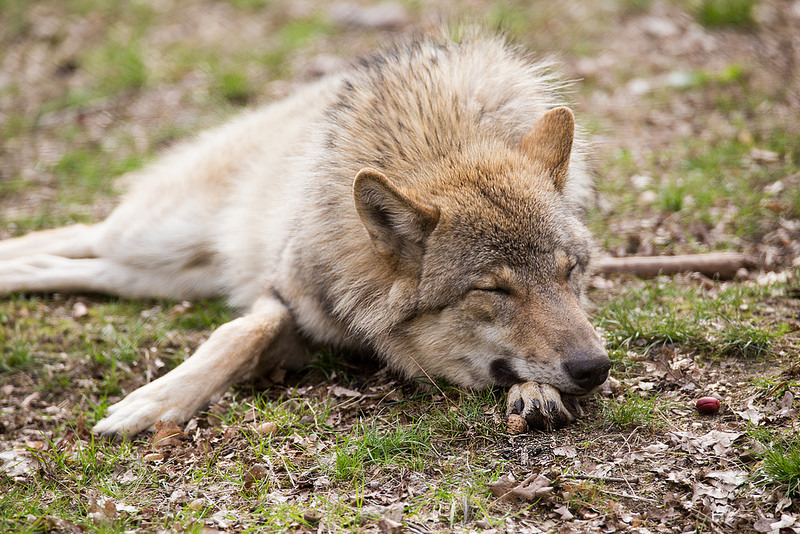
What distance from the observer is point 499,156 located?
3797 mm

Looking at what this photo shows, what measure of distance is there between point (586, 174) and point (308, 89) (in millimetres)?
2589

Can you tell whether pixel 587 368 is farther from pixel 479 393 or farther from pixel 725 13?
pixel 725 13

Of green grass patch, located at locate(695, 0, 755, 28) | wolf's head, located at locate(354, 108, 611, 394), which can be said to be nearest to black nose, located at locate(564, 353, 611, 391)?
wolf's head, located at locate(354, 108, 611, 394)

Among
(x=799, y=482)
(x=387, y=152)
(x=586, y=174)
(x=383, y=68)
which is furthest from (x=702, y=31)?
(x=799, y=482)

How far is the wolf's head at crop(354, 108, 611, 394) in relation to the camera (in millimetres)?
3398

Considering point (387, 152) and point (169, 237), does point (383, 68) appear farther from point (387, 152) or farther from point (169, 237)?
point (169, 237)

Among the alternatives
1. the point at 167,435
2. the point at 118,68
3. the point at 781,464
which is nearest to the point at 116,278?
the point at 167,435

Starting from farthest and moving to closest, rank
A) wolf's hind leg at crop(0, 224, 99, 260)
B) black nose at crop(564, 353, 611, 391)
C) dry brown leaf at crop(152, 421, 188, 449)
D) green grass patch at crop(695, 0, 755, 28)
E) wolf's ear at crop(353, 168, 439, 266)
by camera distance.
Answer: green grass patch at crop(695, 0, 755, 28) → wolf's hind leg at crop(0, 224, 99, 260) → dry brown leaf at crop(152, 421, 188, 449) → wolf's ear at crop(353, 168, 439, 266) → black nose at crop(564, 353, 611, 391)

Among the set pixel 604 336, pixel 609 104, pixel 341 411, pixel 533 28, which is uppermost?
pixel 533 28

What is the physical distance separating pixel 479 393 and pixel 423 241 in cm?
84

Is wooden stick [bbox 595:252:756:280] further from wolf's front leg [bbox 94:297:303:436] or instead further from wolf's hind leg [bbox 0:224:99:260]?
wolf's hind leg [bbox 0:224:99:260]

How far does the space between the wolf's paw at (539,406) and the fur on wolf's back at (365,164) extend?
679 millimetres

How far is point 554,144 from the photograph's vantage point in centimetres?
387

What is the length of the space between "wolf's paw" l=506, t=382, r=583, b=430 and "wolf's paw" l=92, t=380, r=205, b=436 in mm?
1769
